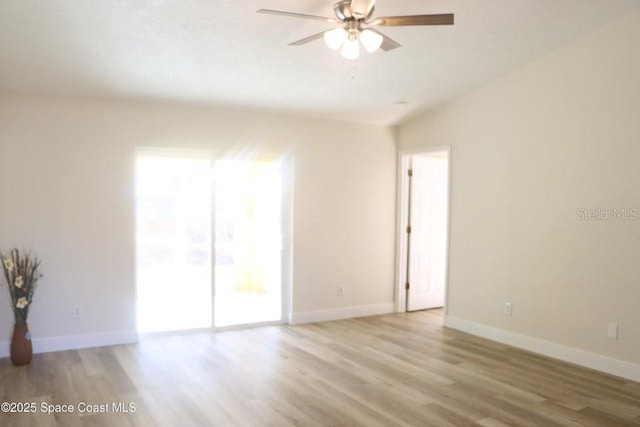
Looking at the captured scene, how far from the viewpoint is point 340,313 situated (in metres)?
6.11

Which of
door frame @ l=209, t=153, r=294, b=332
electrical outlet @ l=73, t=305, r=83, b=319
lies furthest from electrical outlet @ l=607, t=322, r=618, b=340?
electrical outlet @ l=73, t=305, r=83, b=319

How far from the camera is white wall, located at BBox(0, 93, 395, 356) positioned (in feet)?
14.6

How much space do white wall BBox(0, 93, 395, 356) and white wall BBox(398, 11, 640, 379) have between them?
167cm

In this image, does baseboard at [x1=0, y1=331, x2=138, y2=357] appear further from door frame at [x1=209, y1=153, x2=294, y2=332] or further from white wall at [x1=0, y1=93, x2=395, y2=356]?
door frame at [x1=209, y1=153, x2=294, y2=332]

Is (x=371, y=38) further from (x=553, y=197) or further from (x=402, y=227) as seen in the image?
(x=402, y=227)

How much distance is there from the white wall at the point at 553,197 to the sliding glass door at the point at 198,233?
7.49ft

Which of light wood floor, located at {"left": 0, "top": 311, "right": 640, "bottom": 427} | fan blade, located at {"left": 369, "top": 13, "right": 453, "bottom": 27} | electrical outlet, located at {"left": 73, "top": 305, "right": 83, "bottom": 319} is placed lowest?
light wood floor, located at {"left": 0, "top": 311, "right": 640, "bottom": 427}

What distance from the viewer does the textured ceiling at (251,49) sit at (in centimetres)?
331

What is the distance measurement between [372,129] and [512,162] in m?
1.94

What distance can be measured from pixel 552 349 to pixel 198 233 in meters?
3.86

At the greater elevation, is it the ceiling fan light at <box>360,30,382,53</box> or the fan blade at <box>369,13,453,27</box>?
the fan blade at <box>369,13,453,27</box>

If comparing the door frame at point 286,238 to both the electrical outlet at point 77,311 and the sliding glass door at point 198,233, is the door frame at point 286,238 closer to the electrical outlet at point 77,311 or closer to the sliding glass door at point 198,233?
the sliding glass door at point 198,233

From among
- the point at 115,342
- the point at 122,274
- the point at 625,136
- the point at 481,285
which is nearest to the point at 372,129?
the point at 481,285

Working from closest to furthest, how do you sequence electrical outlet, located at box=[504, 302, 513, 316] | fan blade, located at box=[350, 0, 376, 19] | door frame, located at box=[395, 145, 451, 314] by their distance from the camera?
fan blade, located at box=[350, 0, 376, 19], electrical outlet, located at box=[504, 302, 513, 316], door frame, located at box=[395, 145, 451, 314]
